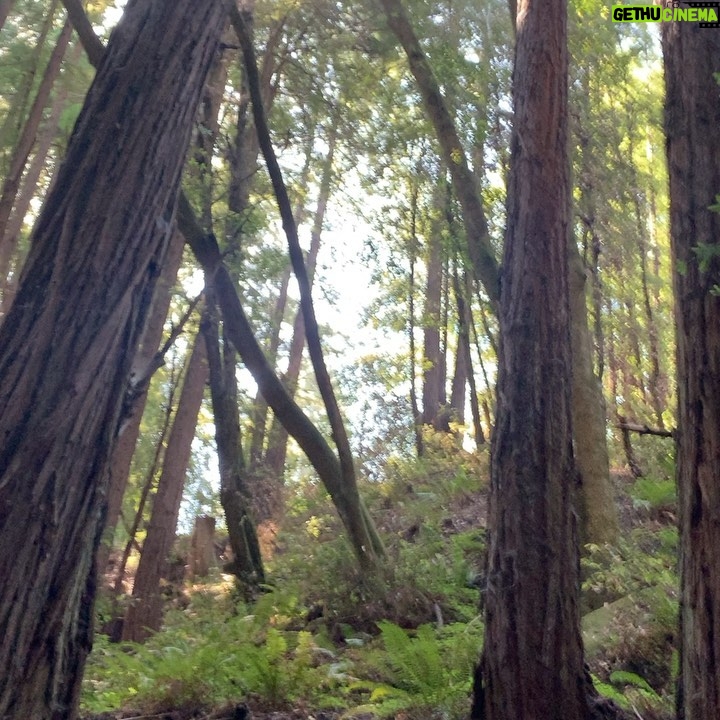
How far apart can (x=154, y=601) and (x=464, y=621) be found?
168 inches

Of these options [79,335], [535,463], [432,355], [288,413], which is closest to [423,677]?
[535,463]

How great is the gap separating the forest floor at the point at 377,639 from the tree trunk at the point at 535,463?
0.61 metres

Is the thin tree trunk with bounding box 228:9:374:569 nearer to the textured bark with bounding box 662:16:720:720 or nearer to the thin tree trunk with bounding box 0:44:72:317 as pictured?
the textured bark with bounding box 662:16:720:720

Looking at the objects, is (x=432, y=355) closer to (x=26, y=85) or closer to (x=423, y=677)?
(x=26, y=85)

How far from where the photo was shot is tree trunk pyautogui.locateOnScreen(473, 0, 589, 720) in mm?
3799

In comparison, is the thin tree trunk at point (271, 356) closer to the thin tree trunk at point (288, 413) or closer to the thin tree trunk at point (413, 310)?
the thin tree trunk at point (288, 413)

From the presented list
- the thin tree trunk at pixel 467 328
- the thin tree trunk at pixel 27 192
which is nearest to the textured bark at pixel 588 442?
the thin tree trunk at pixel 467 328

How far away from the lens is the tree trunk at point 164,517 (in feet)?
30.2

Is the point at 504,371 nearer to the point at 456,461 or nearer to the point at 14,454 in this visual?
the point at 14,454

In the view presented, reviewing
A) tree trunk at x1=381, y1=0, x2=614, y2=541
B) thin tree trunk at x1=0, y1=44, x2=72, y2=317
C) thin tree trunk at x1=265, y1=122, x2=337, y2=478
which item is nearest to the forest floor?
tree trunk at x1=381, y1=0, x2=614, y2=541

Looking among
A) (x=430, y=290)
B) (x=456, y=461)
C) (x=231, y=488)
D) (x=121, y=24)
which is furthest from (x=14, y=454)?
(x=430, y=290)

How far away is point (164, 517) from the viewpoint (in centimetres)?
993

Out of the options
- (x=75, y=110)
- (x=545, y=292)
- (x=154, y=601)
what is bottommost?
(x=154, y=601)

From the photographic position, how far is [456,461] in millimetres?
13883
